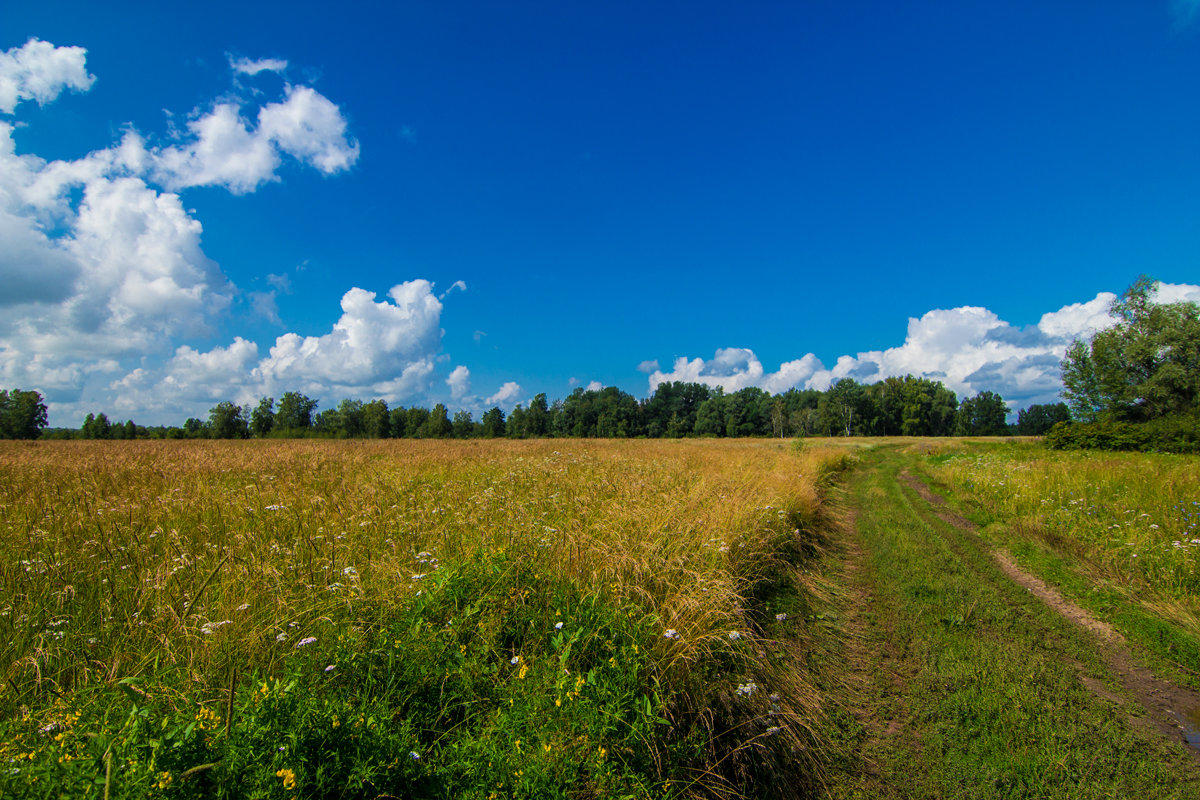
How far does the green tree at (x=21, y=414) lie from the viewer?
4303 centimetres

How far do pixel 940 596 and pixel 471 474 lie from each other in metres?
8.42

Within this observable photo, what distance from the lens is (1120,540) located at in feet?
23.1

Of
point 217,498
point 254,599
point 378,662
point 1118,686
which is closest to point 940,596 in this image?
point 1118,686

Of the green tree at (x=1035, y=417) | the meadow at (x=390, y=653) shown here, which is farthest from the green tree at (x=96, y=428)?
the green tree at (x=1035, y=417)

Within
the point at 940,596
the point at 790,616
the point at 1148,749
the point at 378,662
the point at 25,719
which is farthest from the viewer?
the point at 940,596

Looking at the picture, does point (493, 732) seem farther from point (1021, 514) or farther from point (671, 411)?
point (671, 411)

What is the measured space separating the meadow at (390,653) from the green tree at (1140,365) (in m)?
39.2

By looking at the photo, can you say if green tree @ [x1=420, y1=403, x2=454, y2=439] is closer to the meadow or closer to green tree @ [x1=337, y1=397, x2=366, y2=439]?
green tree @ [x1=337, y1=397, x2=366, y2=439]

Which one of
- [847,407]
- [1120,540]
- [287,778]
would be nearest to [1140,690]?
[1120,540]

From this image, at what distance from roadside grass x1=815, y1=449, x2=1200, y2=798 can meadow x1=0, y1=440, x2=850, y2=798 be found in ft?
1.48

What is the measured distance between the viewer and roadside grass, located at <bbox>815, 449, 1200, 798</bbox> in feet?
9.91

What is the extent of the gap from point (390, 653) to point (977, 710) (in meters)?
4.63

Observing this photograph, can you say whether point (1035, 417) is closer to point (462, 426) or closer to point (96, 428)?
point (462, 426)

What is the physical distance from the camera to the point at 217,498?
6.35 meters
